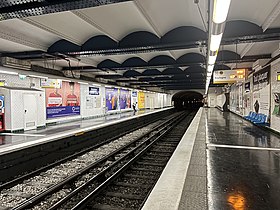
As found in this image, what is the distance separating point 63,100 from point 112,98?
6.84 meters

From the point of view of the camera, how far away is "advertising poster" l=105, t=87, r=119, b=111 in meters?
18.0

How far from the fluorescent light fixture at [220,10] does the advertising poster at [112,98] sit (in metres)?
15.4

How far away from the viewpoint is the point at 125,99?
883 inches

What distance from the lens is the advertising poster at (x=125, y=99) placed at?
69.9 feet

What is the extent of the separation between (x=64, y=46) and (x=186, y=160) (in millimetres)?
4801

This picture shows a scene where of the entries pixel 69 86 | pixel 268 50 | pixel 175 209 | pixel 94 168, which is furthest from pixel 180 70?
pixel 175 209

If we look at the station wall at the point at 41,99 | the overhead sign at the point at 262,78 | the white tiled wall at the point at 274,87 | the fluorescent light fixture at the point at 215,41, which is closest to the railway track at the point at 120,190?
the fluorescent light fixture at the point at 215,41

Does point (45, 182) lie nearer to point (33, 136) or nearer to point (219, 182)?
point (33, 136)

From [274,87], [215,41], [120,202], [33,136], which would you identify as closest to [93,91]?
[33,136]

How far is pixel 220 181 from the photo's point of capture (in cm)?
315

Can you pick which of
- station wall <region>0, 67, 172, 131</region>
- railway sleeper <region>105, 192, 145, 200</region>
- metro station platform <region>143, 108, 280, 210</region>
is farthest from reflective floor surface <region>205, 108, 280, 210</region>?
station wall <region>0, 67, 172, 131</region>

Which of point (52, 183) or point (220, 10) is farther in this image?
point (52, 183)

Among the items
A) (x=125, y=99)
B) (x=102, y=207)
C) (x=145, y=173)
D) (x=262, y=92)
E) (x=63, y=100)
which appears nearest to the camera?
(x=102, y=207)

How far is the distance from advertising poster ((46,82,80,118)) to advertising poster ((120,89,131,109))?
776 centimetres
